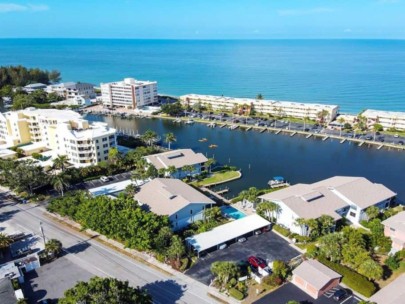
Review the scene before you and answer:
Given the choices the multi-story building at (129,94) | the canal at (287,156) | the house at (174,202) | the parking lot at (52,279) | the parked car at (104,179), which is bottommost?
the canal at (287,156)

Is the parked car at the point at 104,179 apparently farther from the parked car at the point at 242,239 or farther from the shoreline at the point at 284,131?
the shoreline at the point at 284,131

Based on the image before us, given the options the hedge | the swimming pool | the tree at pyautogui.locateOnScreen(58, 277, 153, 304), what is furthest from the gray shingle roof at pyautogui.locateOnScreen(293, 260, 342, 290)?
the tree at pyautogui.locateOnScreen(58, 277, 153, 304)

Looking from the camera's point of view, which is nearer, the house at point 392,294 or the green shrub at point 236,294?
the house at point 392,294

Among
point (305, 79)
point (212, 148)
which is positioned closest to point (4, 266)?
point (212, 148)

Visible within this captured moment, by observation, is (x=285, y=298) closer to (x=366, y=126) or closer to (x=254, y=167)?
(x=254, y=167)

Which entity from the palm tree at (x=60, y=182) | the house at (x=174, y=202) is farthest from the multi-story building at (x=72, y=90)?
the house at (x=174, y=202)
